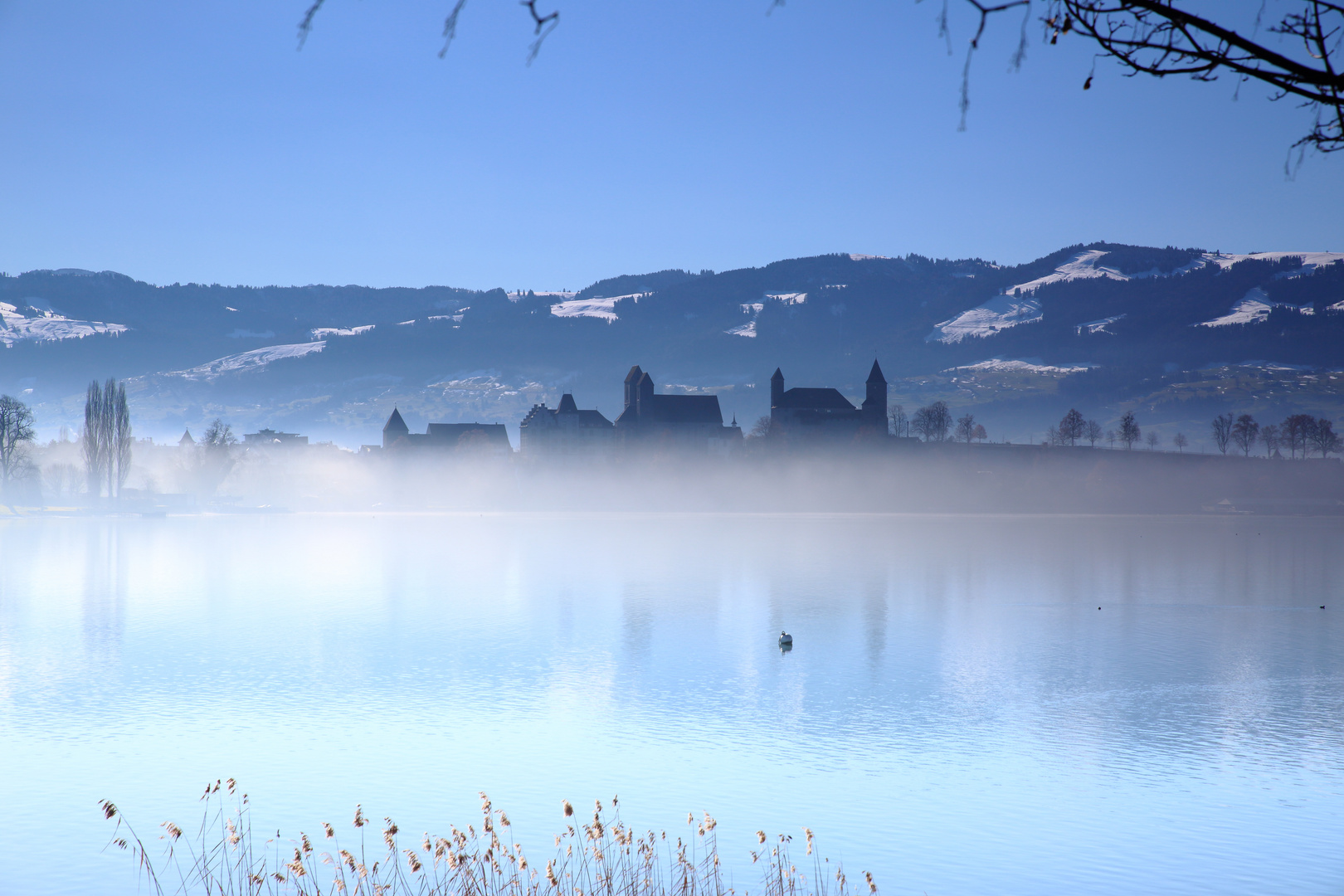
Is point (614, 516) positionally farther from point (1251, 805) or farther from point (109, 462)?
point (1251, 805)

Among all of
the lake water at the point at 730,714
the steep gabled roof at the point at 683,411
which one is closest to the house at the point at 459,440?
the steep gabled roof at the point at 683,411

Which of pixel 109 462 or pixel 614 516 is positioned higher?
pixel 109 462

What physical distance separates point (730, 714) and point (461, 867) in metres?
15.8

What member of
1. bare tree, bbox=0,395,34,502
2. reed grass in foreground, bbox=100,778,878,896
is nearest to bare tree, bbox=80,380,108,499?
bare tree, bbox=0,395,34,502

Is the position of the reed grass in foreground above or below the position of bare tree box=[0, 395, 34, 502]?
below

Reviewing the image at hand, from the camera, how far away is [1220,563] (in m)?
77.6

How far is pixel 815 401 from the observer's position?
193 metres

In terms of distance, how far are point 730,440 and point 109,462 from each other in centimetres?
10082

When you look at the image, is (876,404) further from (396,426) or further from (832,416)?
(396,426)

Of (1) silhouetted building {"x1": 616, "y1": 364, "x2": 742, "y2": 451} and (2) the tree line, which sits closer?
(2) the tree line

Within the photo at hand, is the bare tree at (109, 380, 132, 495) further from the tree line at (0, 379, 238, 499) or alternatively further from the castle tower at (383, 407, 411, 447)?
the castle tower at (383, 407, 411, 447)

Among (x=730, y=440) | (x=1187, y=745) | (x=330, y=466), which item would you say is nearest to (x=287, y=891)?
(x=1187, y=745)

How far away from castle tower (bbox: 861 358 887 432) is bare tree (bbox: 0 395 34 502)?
132823 mm

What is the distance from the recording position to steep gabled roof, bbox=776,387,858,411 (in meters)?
192
